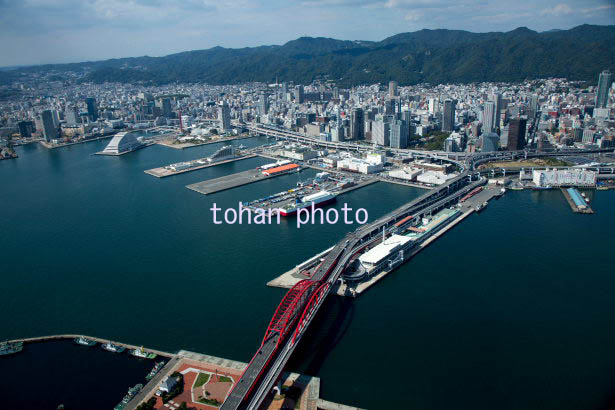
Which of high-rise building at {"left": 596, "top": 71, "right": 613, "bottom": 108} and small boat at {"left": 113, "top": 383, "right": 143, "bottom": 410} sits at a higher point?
high-rise building at {"left": 596, "top": 71, "right": 613, "bottom": 108}

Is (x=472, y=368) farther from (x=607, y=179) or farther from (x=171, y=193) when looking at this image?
(x=607, y=179)

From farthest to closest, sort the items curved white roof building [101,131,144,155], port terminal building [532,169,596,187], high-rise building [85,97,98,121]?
high-rise building [85,97,98,121], curved white roof building [101,131,144,155], port terminal building [532,169,596,187]

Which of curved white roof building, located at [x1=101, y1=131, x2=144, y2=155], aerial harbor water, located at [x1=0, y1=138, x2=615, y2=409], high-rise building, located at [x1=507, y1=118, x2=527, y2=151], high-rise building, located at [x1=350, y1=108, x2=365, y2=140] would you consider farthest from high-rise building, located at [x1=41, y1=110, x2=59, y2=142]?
high-rise building, located at [x1=507, y1=118, x2=527, y2=151]

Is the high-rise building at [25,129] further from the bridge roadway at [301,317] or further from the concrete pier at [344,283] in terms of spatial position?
the concrete pier at [344,283]

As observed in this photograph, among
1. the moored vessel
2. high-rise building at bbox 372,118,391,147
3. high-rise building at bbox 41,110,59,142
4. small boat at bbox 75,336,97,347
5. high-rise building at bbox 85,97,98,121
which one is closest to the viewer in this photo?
small boat at bbox 75,336,97,347

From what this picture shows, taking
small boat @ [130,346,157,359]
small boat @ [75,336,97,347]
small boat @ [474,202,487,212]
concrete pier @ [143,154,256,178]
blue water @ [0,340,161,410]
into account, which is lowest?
blue water @ [0,340,161,410]

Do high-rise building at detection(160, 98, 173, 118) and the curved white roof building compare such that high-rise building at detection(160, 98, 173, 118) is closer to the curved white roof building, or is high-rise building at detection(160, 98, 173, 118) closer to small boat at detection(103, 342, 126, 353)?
the curved white roof building
